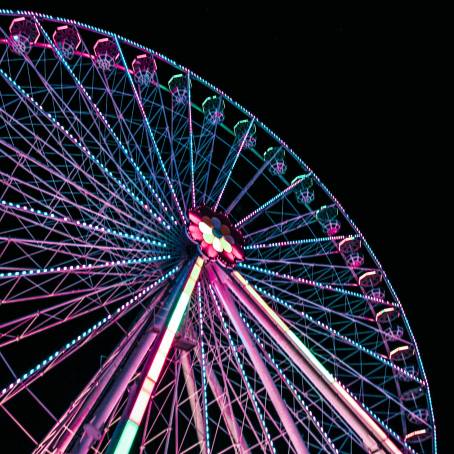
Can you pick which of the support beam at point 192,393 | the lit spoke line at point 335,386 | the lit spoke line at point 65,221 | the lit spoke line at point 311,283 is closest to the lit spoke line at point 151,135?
the lit spoke line at point 65,221

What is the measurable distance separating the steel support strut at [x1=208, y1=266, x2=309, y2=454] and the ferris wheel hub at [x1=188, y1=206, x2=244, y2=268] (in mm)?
346

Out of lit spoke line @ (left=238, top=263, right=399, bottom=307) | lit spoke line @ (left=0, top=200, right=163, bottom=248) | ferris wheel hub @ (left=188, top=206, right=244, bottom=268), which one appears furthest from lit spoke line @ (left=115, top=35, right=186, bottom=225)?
lit spoke line @ (left=238, top=263, right=399, bottom=307)

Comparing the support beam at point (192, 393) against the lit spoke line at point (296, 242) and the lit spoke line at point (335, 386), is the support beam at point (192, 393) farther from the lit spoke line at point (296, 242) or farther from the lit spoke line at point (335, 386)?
the lit spoke line at point (296, 242)

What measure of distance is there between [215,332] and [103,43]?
6676 mm

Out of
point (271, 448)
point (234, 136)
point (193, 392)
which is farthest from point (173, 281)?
point (234, 136)

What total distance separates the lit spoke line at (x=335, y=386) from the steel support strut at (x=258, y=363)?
1.34 ft

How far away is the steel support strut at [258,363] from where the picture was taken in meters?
11.1

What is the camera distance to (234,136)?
55.0ft

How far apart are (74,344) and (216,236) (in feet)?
12.4

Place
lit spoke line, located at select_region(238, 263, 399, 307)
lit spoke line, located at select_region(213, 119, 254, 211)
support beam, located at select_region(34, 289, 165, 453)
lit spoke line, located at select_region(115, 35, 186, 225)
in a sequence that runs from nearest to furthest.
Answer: support beam, located at select_region(34, 289, 165, 453) → lit spoke line, located at select_region(115, 35, 186, 225) → lit spoke line, located at select_region(238, 263, 399, 307) → lit spoke line, located at select_region(213, 119, 254, 211)

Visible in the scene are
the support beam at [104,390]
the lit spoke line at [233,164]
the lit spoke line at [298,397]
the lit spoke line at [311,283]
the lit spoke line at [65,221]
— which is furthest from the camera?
the lit spoke line at [233,164]

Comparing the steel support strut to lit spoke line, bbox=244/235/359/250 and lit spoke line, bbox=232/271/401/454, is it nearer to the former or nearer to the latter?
lit spoke line, bbox=232/271/401/454

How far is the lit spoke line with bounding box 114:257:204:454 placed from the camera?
791cm

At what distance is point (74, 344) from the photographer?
10805 mm
